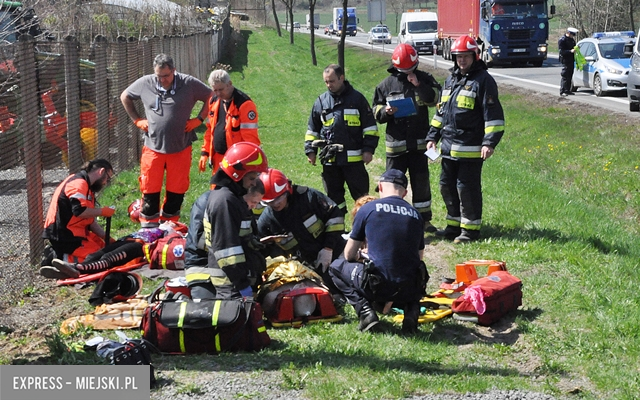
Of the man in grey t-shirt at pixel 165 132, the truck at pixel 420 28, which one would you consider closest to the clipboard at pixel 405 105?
the man in grey t-shirt at pixel 165 132

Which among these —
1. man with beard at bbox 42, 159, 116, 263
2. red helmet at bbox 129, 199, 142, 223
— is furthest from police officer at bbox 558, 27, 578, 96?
man with beard at bbox 42, 159, 116, 263

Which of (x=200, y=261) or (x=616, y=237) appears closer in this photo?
(x=200, y=261)

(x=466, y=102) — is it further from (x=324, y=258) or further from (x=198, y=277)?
(x=198, y=277)

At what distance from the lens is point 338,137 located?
29.9ft

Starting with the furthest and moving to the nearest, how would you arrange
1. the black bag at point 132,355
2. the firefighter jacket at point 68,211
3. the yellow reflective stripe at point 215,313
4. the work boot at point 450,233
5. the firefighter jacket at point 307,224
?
1. the work boot at point 450,233
2. the firefighter jacket at point 68,211
3. the firefighter jacket at point 307,224
4. the yellow reflective stripe at point 215,313
5. the black bag at point 132,355

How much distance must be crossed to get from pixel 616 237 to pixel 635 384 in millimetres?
4751

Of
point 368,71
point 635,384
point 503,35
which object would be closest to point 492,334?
point 635,384

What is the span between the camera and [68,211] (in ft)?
26.2

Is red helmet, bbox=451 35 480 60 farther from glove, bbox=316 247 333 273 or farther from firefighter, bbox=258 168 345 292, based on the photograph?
glove, bbox=316 247 333 273

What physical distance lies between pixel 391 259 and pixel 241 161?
134 centimetres

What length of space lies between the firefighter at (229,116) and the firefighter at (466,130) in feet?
6.52

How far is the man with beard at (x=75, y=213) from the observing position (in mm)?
7961

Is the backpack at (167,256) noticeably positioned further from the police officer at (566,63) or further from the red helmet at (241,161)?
the police officer at (566,63)

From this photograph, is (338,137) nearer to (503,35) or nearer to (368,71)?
(503,35)
